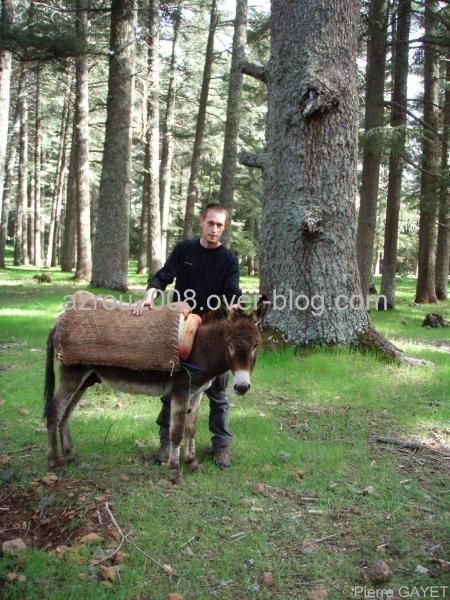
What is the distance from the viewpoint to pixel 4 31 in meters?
11.9

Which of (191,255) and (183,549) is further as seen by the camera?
(191,255)

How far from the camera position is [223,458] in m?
5.17

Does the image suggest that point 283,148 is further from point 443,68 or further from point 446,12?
point 443,68

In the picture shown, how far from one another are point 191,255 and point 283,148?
412 cm

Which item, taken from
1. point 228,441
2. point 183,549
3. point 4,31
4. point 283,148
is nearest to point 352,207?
point 283,148

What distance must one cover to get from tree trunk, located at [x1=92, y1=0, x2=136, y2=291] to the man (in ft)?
38.4

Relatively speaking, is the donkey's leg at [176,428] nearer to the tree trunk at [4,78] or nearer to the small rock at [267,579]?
the small rock at [267,579]

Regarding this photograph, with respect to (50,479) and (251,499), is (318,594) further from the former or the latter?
(50,479)

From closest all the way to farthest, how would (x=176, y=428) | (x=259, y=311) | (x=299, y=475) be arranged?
(x=259, y=311) < (x=176, y=428) < (x=299, y=475)

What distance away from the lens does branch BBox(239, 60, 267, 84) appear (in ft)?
30.8

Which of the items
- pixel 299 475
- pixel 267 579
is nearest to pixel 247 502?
pixel 299 475

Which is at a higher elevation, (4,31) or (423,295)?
(4,31)

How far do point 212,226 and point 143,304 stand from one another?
1.03 metres

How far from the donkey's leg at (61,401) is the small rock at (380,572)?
299cm
